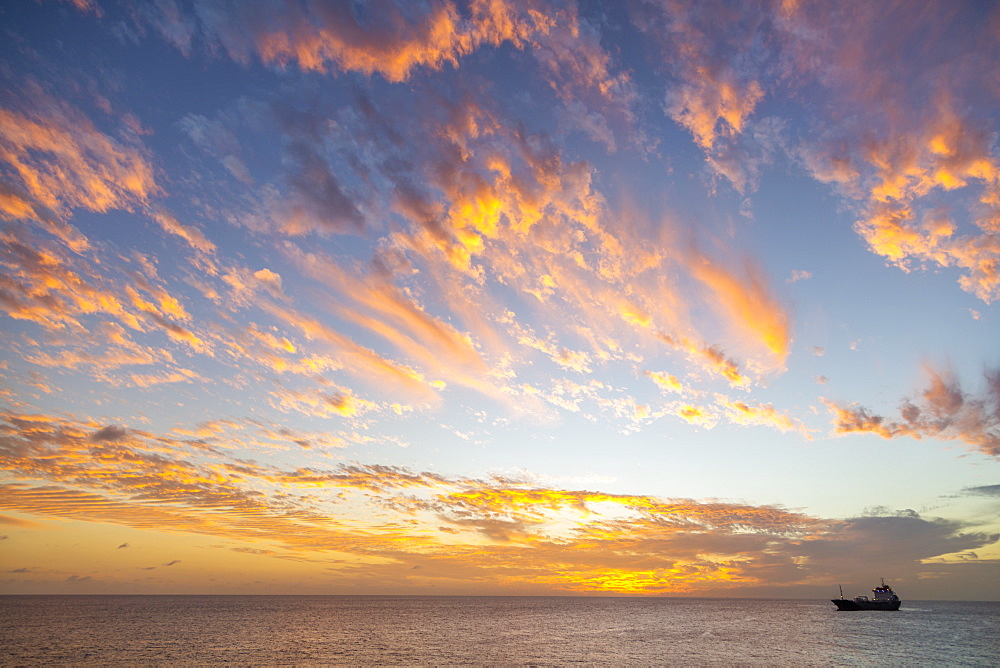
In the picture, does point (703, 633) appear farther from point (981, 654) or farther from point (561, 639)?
point (981, 654)

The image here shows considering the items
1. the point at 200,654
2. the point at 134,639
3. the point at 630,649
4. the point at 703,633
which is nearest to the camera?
the point at 200,654

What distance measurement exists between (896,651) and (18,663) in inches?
5791

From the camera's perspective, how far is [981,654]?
3654 inches

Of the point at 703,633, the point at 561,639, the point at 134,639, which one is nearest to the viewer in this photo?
the point at 134,639

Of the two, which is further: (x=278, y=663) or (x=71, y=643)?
(x=71, y=643)

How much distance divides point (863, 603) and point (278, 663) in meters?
228

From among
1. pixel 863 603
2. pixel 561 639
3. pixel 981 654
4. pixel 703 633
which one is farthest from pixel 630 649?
pixel 863 603

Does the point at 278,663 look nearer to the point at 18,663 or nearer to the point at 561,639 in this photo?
the point at 18,663

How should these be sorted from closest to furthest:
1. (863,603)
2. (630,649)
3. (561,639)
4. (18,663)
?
1. (18,663)
2. (630,649)
3. (561,639)
4. (863,603)

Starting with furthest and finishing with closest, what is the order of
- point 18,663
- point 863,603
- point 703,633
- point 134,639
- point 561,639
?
1. point 863,603
2. point 703,633
3. point 561,639
4. point 134,639
5. point 18,663

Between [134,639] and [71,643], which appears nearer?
[71,643]

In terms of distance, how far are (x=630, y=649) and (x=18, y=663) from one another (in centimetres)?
9744

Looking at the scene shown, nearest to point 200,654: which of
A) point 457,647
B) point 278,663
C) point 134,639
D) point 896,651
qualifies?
point 278,663

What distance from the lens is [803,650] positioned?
302 feet
